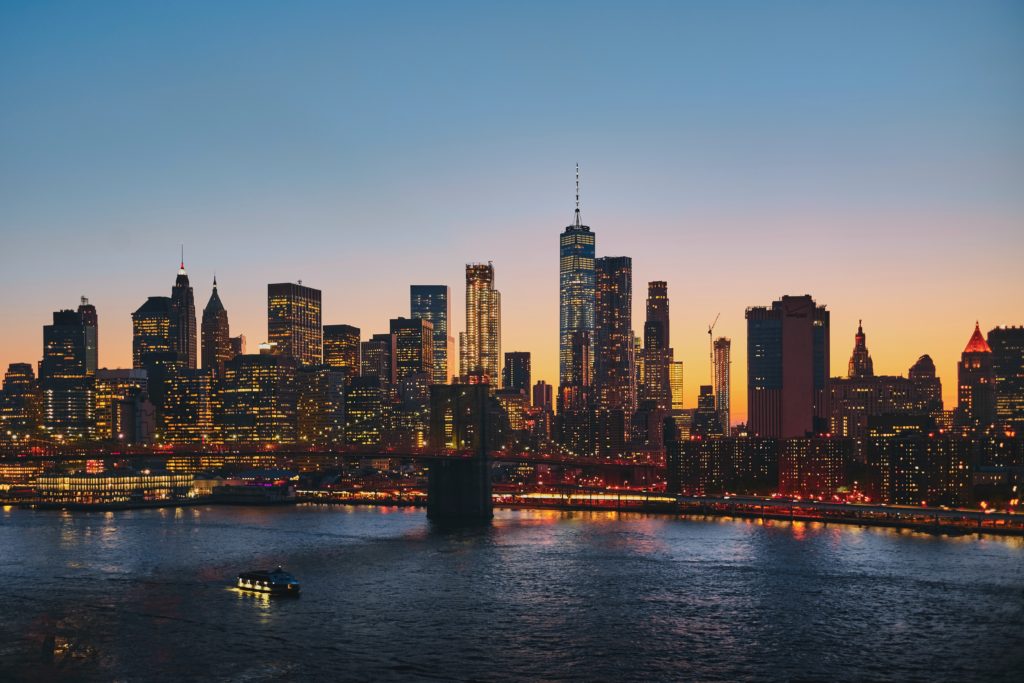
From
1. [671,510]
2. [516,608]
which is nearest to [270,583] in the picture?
[516,608]

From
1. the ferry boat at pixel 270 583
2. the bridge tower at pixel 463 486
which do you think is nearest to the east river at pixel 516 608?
the ferry boat at pixel 270 583

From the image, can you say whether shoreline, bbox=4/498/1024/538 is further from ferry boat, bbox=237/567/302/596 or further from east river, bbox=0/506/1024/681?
ferry boat, bbox=237/567/302/596

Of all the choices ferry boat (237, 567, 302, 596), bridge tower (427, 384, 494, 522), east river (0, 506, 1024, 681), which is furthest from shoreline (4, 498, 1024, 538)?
ferry boat (237, 567, 302, 596)

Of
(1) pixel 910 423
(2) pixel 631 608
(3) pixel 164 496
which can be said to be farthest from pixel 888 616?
(1) pixel 910 423

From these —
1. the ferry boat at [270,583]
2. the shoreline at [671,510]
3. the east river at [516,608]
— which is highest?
the ferry boat at [270,583]

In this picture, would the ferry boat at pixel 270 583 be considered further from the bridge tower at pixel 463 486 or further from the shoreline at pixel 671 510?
the shoreline at pixel 671 510

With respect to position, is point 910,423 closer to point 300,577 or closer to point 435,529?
point 435,529
